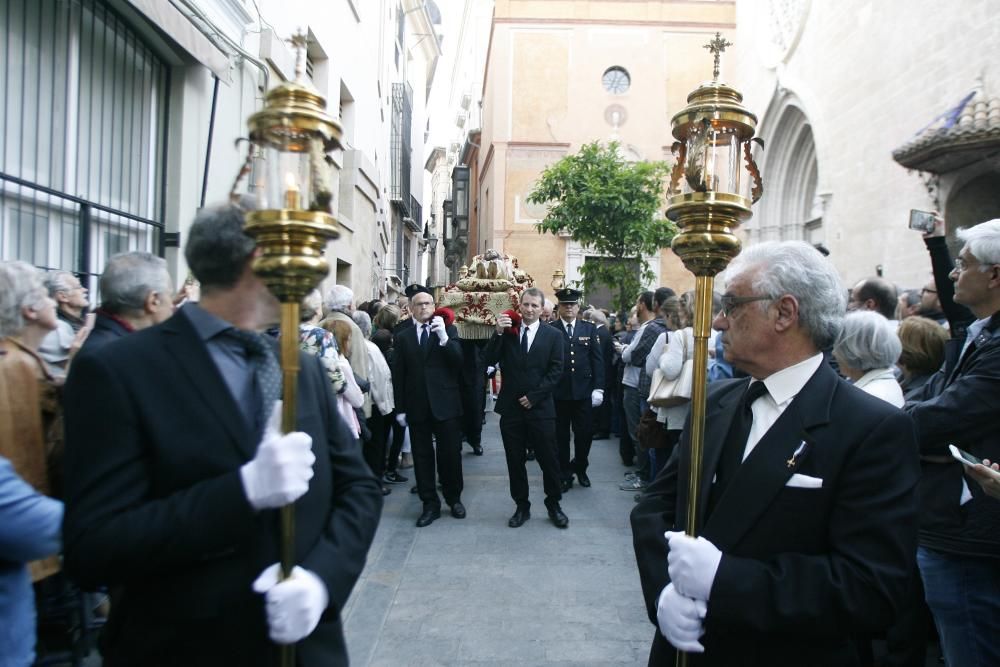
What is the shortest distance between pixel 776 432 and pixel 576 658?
8.75 ft

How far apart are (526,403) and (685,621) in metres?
4.82

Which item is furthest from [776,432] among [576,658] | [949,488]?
[576,658]

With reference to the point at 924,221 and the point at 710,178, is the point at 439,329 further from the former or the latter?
the point at 710,178

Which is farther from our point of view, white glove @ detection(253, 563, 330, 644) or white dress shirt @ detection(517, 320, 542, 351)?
white dress shirt @ detection(517, 320, 542, 351)

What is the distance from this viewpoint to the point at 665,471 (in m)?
2.39

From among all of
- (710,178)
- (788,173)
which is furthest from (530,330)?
(788,173)

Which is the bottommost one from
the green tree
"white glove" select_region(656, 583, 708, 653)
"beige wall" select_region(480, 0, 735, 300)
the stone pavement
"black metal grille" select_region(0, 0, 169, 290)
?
the stone pavement

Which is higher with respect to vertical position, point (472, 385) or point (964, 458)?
point (964, 458)

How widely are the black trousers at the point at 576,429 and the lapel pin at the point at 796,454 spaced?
626 centimetres

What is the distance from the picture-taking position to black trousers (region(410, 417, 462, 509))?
6789mm

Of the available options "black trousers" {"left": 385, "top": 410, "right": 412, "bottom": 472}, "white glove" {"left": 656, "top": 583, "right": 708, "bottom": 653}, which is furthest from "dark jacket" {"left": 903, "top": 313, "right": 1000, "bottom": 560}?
"black trousers" {"left": 385, "top": 410, "right": 412, "bottom": 472}

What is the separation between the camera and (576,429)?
26.7 feet

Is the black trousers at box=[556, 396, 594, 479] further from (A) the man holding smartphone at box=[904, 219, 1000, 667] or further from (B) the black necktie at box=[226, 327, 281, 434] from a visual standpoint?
(B) the black necktie at box=[226, 327, 281, 434]

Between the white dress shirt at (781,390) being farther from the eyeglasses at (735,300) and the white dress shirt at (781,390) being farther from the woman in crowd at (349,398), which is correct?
the woman in crowd at (349,398)
